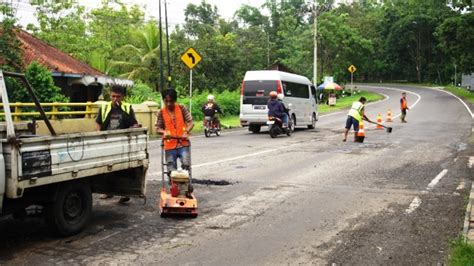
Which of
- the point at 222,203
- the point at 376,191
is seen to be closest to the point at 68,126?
the point at 222,203

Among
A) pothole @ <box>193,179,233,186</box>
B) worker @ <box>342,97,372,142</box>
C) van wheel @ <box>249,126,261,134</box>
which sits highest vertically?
worker @ <box>342,97,372,142</box>

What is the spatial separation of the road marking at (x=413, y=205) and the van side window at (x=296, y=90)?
1440 centimetres

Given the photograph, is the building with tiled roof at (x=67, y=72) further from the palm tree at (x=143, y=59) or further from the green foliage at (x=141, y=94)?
the palm tree at (x=143, y=59)

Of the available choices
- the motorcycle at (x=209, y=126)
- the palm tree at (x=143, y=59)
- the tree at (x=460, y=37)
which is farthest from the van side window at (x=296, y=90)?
the tree at (x=460, y=37)

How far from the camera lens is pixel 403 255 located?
5848 mm

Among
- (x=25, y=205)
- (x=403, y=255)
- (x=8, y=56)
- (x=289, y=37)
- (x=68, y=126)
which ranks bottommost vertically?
(x=403, y=255)

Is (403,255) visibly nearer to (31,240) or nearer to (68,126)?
(31,240)

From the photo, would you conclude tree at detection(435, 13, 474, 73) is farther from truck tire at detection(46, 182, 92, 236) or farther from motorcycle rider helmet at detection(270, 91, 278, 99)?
truck tire at detection(46, 182, 92, 236)

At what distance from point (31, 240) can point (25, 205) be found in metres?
0.46

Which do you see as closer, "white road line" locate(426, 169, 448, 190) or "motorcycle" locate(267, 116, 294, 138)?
"white road line" locate(426, 169, 448, 190)

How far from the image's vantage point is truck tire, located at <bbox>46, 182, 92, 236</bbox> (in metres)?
6.20

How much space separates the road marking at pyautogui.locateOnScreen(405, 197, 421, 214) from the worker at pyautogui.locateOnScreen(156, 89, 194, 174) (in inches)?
128

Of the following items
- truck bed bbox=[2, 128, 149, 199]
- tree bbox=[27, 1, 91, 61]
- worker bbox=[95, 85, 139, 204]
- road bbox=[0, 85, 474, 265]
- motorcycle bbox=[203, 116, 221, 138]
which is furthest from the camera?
tree bbox=[27, 1, 91, 61]

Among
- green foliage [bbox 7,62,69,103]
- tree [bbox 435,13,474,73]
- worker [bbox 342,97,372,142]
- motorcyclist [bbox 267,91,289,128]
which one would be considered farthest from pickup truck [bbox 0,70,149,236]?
tree [bbox 435,13,474,73]
